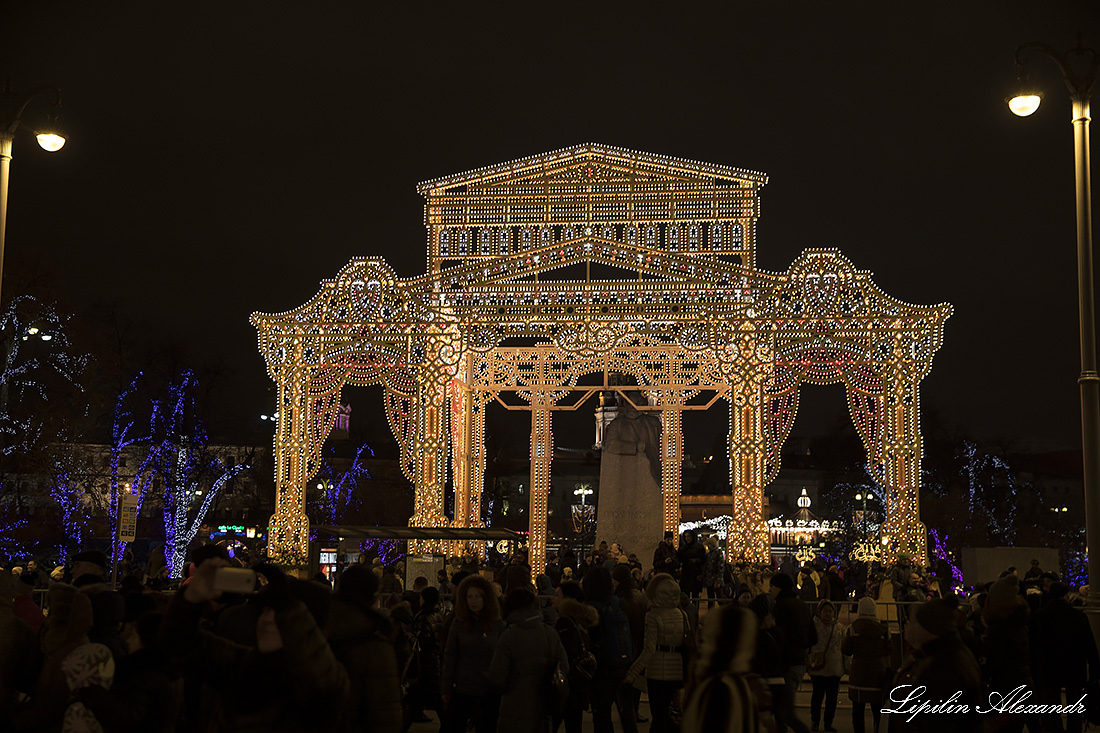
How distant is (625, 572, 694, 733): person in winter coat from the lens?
9172 millimetres

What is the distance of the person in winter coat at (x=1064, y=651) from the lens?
9.95 metres

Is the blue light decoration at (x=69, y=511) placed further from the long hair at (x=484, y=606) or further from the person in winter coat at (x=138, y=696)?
the person in winter coat at (x=138, y=696)

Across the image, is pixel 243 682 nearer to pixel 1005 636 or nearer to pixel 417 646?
pixel 417 646

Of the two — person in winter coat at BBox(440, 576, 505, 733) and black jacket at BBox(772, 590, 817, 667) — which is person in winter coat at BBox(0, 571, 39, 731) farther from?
black jacket at BBox(772, 590, 817, 667)

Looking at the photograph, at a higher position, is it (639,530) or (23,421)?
(23,421)

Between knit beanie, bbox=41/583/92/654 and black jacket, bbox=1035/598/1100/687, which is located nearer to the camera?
knit beanie, bbox=41/583/92/654

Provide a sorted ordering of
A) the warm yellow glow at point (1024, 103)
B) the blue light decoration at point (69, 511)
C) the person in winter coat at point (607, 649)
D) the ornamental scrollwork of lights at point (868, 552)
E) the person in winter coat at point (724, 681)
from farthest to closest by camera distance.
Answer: the blue light decoration at point (69, 511), the ornamental scrollwork of lights at point (868, 552), the warm yellow glow at point (1024, 103), the person in winter coat at point (607, 649), the person in winter coat at point (724, 681)

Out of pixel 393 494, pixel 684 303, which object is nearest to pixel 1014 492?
pixel 393 494

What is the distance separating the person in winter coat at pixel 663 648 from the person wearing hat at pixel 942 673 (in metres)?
2.71

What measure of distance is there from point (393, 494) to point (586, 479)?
32.9m

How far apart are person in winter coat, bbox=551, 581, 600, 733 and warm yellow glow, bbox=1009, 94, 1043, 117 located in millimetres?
7667

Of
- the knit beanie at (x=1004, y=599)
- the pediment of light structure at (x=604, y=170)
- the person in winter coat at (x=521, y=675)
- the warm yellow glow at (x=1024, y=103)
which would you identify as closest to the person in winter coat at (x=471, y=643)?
the person in winter coat at (x=521, y=675)

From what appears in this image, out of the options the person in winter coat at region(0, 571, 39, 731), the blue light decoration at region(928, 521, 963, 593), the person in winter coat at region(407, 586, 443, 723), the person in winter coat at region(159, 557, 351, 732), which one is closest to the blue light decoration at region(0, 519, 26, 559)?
the blue light decoration at region(928, 521, 963, 593)

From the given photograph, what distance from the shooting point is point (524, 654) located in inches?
314
